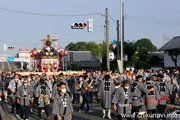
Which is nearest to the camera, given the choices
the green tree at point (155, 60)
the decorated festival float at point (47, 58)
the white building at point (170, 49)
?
the white building at point (170, 49)

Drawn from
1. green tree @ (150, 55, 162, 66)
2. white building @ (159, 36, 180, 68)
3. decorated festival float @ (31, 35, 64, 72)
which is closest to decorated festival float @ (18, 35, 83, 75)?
decorated festival float @ (31, 35, 64, 72)

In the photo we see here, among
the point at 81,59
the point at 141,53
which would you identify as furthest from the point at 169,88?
the point at 81,59

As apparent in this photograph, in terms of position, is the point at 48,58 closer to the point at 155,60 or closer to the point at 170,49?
the point at 170,49

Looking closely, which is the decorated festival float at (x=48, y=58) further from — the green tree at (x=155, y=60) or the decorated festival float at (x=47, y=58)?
the green tree at (x=155, y=60)

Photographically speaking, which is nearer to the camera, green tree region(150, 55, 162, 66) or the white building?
the white building

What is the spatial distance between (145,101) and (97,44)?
3732 inches

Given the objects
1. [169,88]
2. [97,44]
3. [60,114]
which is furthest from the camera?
[97,44]

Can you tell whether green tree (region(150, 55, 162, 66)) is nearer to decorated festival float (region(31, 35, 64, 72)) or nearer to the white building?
the white building

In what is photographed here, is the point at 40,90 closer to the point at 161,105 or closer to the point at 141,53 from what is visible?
the point at 161,105

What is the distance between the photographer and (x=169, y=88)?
11.0 m

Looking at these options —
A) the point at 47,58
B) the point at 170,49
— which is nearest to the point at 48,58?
the point at 47,58

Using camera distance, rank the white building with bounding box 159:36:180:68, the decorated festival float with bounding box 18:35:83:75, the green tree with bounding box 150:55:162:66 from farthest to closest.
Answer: the green tree with bounding box 150:55:162:66 → the decorated festival float with bounding box 18:35:83:75 → the white building with bounding box 159:36:180:68

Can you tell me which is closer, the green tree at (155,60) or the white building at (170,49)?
the white building at (170,49)

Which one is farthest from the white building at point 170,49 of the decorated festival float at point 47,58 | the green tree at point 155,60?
the decorated festival float at point 47,58
